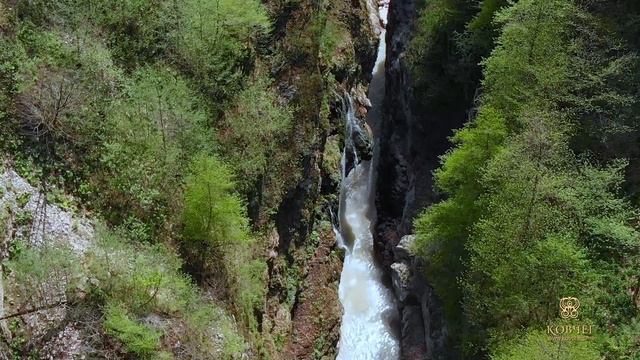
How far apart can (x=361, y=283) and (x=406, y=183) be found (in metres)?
6.43

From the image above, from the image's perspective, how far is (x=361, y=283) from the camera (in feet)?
104

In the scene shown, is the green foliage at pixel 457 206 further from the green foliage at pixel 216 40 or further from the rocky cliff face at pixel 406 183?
the green foliage at pixel 216 40

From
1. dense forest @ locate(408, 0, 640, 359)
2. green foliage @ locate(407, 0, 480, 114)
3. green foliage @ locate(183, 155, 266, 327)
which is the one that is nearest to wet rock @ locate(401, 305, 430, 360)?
dense forest @ locate(408, 0, 640, 359)

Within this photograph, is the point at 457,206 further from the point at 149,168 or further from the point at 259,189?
the point at 149,168

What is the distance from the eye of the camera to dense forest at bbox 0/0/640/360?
1535 centimetres

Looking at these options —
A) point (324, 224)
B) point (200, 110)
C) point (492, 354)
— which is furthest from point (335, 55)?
point (492, 354)

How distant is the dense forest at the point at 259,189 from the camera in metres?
15.4

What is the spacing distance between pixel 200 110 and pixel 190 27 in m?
3.34

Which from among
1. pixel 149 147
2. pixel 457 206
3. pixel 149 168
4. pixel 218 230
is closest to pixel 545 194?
pixel 457 206

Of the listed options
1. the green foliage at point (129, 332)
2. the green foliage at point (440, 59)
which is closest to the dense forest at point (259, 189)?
the green foliage at point (129, 332)

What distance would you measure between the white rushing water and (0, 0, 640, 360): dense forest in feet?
5.87

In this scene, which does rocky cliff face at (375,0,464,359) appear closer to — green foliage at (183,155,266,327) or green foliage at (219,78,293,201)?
green foliage at (219,78,293,201)

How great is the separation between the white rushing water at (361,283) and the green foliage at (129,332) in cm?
1555

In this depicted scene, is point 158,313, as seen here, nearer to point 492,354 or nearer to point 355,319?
point 492,354
